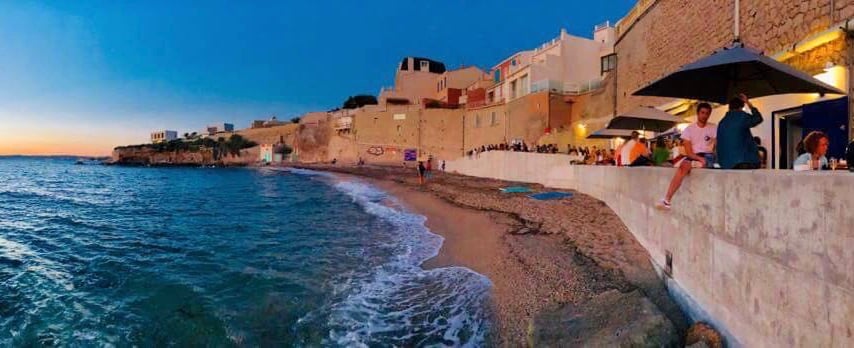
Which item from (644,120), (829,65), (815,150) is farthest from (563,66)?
(815,150)

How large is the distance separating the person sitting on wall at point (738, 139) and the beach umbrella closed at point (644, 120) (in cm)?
662

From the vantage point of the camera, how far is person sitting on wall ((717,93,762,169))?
4.40 meters

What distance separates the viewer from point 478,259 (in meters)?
8.34

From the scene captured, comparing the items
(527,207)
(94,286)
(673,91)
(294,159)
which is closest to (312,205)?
(527,207)

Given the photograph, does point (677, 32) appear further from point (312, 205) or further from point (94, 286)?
point (94, 286)

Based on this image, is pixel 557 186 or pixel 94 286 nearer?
pixel 94 286

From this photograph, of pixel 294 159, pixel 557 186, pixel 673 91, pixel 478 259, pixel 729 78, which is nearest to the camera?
pixel 729 78

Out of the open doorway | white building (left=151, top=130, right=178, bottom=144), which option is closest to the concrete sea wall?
the open doorway

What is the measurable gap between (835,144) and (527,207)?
7.11 metres

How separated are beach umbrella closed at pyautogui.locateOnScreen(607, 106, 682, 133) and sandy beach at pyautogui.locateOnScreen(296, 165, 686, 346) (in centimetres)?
227

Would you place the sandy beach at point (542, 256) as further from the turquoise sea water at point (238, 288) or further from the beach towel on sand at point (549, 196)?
the turquoise sea water at point (238, 288)

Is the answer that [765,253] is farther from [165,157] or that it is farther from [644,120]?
[165,157]

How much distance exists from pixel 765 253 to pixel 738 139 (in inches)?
72.9

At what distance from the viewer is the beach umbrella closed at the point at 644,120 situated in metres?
11.0
